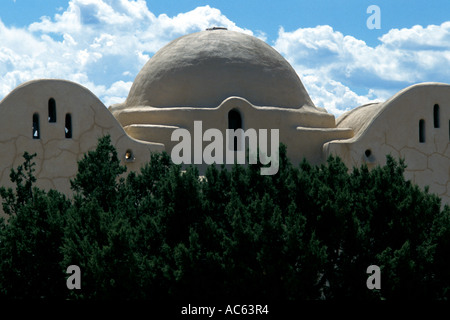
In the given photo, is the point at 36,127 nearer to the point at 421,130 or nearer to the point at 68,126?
the point at 68,126

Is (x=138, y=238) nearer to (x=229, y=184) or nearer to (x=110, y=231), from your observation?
(x=110, y=231)

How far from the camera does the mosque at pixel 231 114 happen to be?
1967cm

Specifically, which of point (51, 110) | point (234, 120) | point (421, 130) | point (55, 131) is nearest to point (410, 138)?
point (421, 130)

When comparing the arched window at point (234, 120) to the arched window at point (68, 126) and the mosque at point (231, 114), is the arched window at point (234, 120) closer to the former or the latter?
the mosque at point (231, 114)

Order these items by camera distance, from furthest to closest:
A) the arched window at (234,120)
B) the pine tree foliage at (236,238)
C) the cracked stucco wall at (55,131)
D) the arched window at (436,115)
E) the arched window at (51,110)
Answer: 1. the arched window at (436,115)
2. the arched window at (234,120)
3. the arched window at (51,110)
4. the cracked stucco wall at (55,131)
5. the pine tree foliage at (236,238)

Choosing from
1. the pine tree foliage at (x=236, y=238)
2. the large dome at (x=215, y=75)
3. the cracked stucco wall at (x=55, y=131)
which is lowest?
the pine tree foliage at (x=236, y=238)

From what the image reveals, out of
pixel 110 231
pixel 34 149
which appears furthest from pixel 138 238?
pixel 34 149

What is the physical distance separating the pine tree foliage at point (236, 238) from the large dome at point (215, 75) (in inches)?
222

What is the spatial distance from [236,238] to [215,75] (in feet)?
28.4

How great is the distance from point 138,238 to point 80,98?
5716 mm

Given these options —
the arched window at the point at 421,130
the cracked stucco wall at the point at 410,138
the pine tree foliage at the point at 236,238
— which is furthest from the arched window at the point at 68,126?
the arched window at the point at 421,130

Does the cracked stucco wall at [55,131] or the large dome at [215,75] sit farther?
the large dome at [215,75]

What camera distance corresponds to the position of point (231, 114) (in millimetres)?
21562
